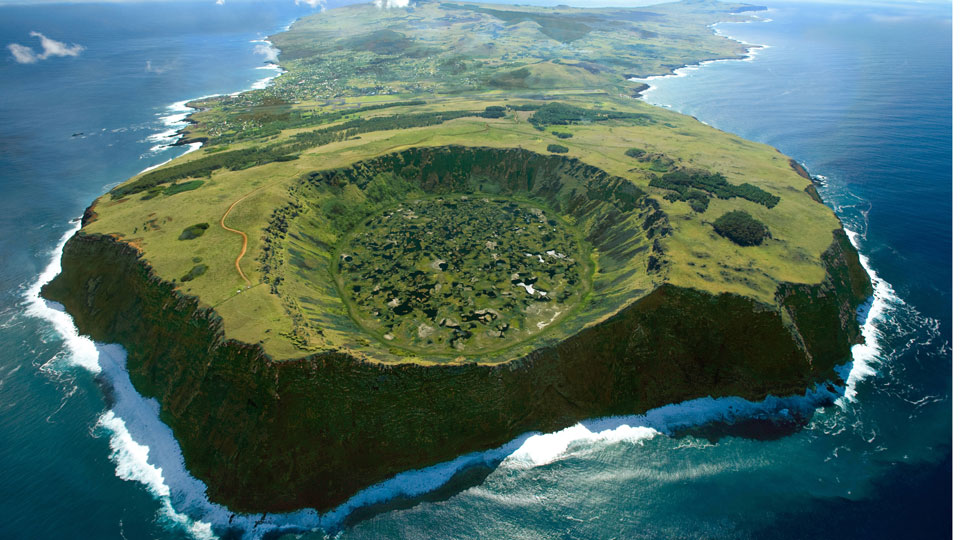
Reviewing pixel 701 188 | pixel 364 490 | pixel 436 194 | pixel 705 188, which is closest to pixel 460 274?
pixel 364 490

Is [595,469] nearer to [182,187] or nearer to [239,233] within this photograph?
[239,233]

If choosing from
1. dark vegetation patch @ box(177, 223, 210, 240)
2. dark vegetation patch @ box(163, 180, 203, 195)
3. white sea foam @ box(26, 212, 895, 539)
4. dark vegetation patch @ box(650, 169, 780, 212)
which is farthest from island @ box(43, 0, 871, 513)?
white sea foam @ box(26, 212, 895, 539)

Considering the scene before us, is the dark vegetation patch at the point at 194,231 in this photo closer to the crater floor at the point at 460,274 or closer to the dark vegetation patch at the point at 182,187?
the dark vegetation patch at the point at 182,187

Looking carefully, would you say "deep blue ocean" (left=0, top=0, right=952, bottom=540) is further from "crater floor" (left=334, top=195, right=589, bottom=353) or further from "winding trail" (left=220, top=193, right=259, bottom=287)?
"winding trail" (left=220, top=193, right=259, bottom=287)

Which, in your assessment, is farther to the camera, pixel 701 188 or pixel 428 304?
pixel 701 188

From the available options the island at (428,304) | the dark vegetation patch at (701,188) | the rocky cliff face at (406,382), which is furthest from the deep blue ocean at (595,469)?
the dark vegetation patch at (701,188)
